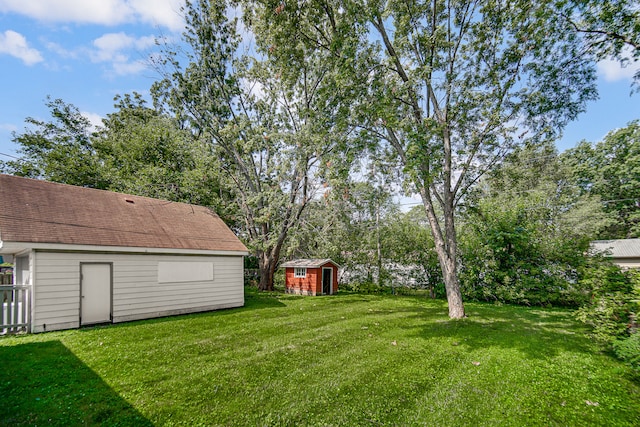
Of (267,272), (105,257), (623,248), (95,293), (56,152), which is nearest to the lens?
(95,293)

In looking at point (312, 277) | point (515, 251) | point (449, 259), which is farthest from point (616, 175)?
point (312, 277)

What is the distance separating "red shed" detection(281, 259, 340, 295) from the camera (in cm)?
1454

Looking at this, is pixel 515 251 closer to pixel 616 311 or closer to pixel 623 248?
pixel 623 248

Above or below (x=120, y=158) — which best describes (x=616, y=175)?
below

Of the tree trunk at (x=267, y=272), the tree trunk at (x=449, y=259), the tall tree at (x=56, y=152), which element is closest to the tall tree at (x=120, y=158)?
the tall tree at (x=56, y=152)

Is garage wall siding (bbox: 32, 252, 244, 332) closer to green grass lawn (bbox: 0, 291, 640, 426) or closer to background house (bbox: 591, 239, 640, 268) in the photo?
green grass lawn (bbox: 0, 291, 640, 426)

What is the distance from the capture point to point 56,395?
12.1ft

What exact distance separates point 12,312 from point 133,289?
8.14 feet

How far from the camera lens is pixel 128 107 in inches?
894

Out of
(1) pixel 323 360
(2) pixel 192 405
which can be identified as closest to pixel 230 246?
(1) pixel 323 360

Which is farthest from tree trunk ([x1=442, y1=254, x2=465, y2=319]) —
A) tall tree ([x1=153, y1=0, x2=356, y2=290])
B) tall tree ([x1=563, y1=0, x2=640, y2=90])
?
tall tree ([x1=153, y1=0, x2=356, y2=290])

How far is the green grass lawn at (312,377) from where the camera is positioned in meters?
3.38

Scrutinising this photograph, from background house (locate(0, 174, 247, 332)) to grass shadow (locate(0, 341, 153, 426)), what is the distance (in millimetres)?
2076

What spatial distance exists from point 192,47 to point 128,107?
12.4 m
